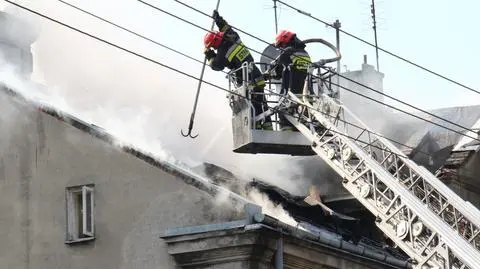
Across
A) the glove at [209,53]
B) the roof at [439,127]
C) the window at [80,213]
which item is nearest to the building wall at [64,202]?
the window at [80,213]

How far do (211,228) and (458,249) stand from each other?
3.20 m

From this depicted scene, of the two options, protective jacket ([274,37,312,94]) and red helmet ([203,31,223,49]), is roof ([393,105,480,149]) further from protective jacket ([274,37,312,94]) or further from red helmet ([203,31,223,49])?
red helmet ([203,31,223,49])

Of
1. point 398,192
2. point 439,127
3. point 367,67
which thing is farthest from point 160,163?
point 367,67

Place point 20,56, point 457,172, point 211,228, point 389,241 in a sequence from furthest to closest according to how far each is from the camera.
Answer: point 457,172
point 20,56
point 389,241
point 211,228

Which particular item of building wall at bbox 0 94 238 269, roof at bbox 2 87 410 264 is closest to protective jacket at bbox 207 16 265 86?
roof at bbox 2 87 410 264

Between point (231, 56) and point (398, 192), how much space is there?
12.6 ft

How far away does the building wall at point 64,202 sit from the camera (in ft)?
50.0

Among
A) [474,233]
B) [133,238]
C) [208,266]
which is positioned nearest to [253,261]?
[208,266]

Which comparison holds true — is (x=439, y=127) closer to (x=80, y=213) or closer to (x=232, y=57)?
(x=232, y=57)

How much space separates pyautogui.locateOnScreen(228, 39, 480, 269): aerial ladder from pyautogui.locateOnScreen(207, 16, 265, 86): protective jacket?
0.55ft

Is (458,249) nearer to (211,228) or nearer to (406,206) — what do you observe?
(406,206)

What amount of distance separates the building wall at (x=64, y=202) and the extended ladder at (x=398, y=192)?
9.70 ft

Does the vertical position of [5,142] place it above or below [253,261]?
above

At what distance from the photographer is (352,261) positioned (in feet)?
53.7
